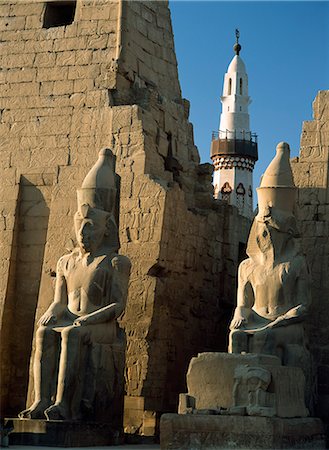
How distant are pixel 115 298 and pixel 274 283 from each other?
4.98 feet

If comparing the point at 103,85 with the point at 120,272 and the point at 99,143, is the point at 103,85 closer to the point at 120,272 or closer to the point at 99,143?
the point at 99,143

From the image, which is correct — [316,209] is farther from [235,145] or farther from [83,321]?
[235,145]

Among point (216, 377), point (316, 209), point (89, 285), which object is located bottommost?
point (216, 377)

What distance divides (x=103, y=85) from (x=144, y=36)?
0.94 meters

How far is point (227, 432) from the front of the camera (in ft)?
26.3

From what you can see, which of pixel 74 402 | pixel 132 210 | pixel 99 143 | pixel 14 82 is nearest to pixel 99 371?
pixel 74 402

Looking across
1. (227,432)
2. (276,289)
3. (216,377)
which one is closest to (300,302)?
(276,289)

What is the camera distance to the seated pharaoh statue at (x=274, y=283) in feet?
29.6

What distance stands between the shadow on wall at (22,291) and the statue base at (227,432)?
3.65m

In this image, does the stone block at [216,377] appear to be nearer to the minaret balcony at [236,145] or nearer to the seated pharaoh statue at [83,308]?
the seated pharaoh statue at [83,308]

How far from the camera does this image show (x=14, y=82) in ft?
40.0

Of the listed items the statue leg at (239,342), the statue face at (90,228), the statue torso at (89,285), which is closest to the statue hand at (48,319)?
the statue torso at (89,285)

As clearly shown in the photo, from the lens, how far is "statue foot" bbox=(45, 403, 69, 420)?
29.7 ft

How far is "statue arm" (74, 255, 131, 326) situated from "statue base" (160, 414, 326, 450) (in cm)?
152
